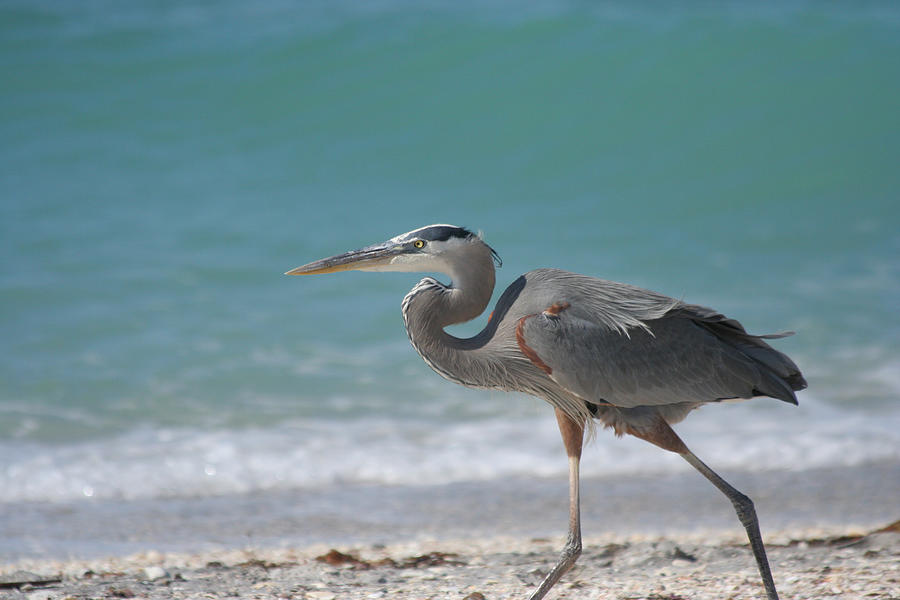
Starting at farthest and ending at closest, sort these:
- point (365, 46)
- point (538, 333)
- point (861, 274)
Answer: point (365, 46) → point (861, 274) → point (538, 333)

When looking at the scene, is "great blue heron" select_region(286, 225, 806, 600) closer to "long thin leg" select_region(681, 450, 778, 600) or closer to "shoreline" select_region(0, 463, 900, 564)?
"long thin leg" select_region(681, 450, 778, 600)

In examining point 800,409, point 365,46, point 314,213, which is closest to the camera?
point 800,409

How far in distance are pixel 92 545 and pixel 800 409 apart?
4.37 metres

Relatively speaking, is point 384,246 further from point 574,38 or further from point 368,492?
point 574,38

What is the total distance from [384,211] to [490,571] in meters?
6.76

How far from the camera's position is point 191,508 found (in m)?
5.40

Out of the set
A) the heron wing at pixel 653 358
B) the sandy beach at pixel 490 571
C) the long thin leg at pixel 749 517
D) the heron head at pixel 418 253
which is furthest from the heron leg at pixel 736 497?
the heron head at pixel 418 253

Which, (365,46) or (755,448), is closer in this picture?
(755,448)

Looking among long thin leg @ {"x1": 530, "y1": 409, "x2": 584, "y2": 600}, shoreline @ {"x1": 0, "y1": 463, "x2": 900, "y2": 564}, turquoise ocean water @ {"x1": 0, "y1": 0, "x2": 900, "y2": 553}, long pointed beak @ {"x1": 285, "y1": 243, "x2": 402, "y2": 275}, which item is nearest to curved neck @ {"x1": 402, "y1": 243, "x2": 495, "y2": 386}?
long pointed beak @ {"x1": 285, "y1": 243, "x2": 402, "y2": 275}

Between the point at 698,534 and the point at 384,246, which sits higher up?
the point at 384,246

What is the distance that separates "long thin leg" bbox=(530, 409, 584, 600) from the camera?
3.71m

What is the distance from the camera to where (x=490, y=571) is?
14.3ft

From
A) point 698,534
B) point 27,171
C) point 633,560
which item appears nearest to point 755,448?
point 698,534

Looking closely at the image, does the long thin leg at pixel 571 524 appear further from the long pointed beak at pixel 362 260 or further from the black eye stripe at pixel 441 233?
the long pointed beak at pixel 362 260
